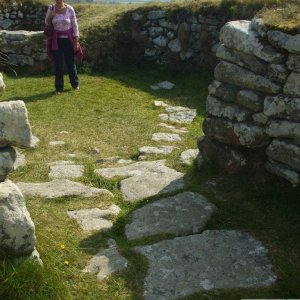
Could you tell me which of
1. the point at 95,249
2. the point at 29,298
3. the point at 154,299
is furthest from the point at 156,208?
the point at 29,298

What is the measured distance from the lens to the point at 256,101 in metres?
5.48

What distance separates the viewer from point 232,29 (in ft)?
18.6

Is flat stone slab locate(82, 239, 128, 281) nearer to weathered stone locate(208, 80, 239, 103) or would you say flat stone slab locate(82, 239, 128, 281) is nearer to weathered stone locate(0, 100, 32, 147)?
weathered stone locate(0, 100, 32, 147)

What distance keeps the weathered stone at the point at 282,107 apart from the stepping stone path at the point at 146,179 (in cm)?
147

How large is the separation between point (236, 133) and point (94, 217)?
1.98 meters

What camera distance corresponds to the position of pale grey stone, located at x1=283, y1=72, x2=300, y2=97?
199 inches

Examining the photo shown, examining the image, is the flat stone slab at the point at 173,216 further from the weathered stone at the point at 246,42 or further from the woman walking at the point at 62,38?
the woman walking at the point at 62,38

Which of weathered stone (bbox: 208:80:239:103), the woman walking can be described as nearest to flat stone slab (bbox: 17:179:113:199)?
weathered stone (bbox: 208:80:239:103)

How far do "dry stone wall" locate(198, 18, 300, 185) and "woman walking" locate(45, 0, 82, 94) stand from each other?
17.1 feet

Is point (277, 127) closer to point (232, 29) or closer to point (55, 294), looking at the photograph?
point (232, 29)

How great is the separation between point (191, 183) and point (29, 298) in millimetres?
2864

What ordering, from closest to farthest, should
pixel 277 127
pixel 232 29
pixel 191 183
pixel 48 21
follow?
pixel 277 127
pixel 232 29
pixel 191 183
pixel 48 21

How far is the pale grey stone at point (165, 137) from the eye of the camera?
806 centimetres

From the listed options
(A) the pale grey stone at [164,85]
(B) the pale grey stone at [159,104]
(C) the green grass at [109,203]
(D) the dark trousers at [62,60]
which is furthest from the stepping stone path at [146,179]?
(A) the pale grey stone at [164,85]
